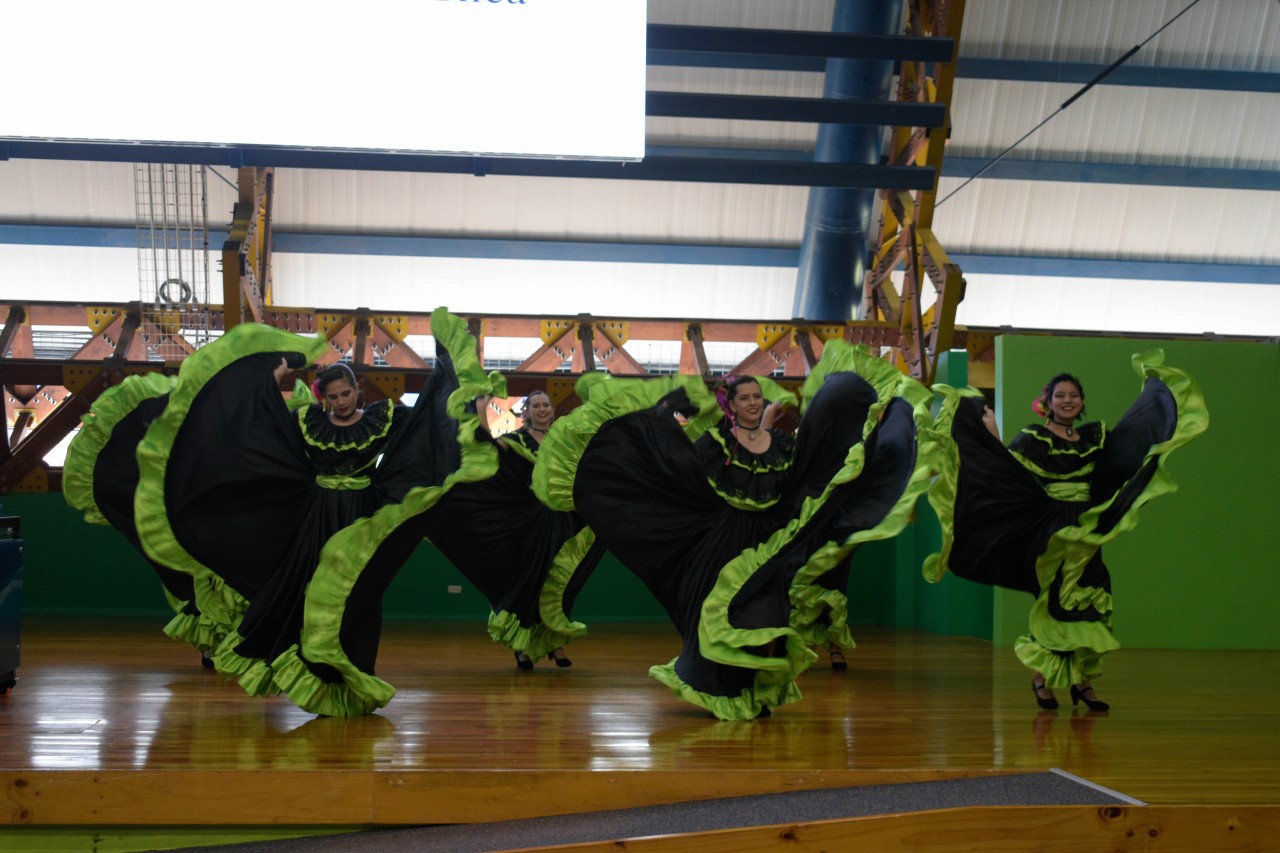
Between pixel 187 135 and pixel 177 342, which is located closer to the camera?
pixel 187 135

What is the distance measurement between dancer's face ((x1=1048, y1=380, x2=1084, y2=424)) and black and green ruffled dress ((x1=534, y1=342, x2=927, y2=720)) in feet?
2.35

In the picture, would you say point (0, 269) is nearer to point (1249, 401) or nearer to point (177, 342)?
point (177, 342)

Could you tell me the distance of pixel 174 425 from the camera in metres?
4.20

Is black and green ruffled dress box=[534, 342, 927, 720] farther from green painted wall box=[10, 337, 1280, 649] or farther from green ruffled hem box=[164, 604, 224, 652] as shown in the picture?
green painted wall box=[10, 337, 1280, 649]

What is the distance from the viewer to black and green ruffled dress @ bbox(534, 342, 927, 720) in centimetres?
407

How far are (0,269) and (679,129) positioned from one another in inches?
245

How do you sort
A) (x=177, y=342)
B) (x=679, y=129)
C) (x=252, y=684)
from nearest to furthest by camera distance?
(x=252, y=684)
(x=177, y=342)
(x=679, y=129)

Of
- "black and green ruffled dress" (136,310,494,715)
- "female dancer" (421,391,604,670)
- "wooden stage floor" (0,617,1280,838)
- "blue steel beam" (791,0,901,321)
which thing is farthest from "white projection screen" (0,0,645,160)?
"blue steel beam" (791,0,901,321)

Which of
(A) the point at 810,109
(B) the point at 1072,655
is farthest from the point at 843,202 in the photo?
(B) the point at 1072,655

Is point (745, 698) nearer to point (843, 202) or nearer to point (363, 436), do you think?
point (363, 436)

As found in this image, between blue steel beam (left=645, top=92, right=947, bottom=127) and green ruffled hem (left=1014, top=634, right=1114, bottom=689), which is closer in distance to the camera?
green ruffled hem (left=1014, top=634, right=1114, bottom=689)

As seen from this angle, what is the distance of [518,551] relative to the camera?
560 cm

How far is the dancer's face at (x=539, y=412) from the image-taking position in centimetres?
589

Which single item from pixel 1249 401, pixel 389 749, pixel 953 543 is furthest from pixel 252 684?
pixel 1249 401
